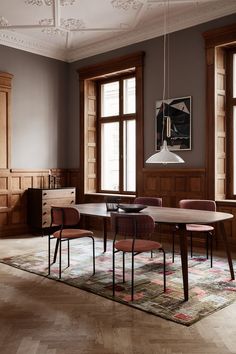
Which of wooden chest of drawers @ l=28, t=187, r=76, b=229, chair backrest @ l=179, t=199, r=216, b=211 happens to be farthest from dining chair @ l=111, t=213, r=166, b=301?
wooden chest of drawers @ l=28, t=187, r=76, b=229

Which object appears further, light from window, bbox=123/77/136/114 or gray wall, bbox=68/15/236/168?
light from window, bbox=123/77/136/114

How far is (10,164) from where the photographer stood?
671cm

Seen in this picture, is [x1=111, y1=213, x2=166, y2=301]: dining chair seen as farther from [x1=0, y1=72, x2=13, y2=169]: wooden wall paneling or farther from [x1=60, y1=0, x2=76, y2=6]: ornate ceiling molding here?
[x1=0, y1=72, x2=13, y2=169]: wooden wall paneling

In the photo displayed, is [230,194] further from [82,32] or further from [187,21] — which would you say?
→ [82,32]

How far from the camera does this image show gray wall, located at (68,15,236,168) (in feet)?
18.7

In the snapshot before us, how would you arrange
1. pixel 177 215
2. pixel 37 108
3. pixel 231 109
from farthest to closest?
1. pixel 37 108
2. pixel 231 109
3. pixel 177 215

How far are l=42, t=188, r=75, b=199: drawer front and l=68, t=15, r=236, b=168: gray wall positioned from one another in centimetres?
161

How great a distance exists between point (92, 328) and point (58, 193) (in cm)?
421

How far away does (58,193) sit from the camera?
684 cm

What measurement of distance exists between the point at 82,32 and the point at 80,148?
215 centimetres

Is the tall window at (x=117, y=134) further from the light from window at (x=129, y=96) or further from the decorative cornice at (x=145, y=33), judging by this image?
the decorative cornice at (x=145, y=33)

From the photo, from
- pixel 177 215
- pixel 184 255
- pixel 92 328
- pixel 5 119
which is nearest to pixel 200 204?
pixel 177 215

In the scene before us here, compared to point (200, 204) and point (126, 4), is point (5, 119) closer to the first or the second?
point (126, 4)

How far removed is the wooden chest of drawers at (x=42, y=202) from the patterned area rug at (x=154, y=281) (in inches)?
54.2
